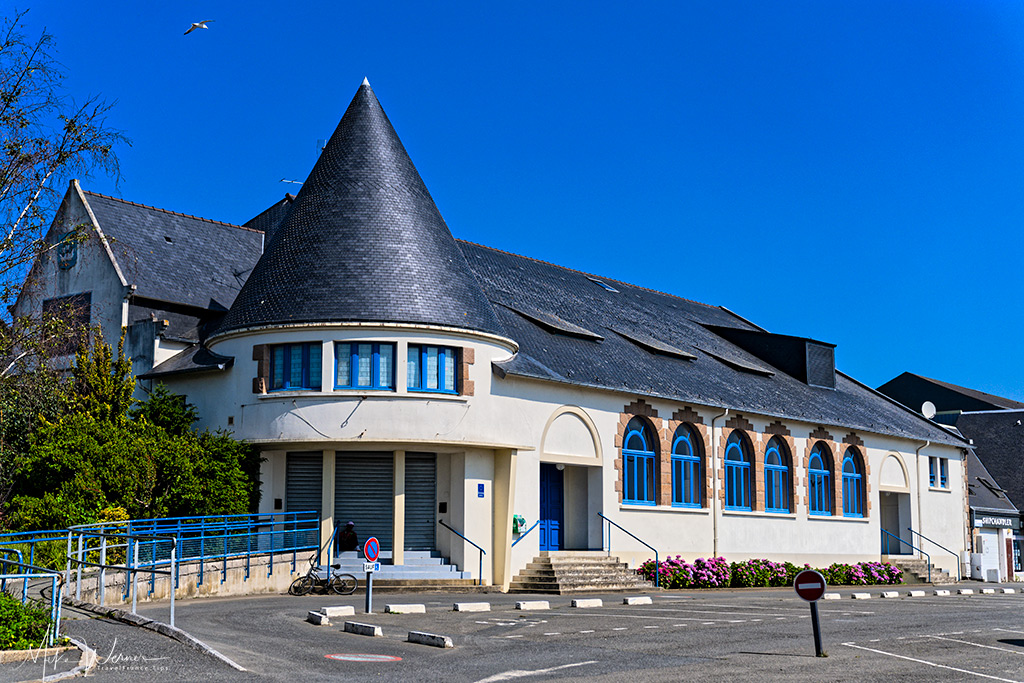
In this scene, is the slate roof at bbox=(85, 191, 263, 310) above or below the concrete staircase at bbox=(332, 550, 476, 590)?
above

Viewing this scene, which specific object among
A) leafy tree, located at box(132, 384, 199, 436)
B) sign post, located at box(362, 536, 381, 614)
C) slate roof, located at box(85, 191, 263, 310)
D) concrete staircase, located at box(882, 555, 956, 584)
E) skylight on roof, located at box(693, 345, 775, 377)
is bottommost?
concrete staircase, located at box(882, 555, 956, 584)

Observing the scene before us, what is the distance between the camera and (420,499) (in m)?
26.1

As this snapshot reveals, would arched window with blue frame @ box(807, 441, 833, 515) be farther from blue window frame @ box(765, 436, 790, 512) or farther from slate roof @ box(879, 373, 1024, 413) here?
slate roof @ box(879, 373, 1024, 413)

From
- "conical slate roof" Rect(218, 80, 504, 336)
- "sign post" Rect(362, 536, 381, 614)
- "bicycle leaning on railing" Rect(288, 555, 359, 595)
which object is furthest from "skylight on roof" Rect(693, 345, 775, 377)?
"sign post" Rect(362, 536, 381, 614)

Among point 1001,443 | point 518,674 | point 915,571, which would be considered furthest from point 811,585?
point 1001,443

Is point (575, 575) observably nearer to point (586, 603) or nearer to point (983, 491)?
point (586, 603)

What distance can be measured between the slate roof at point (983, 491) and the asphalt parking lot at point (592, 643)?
81.5 feet

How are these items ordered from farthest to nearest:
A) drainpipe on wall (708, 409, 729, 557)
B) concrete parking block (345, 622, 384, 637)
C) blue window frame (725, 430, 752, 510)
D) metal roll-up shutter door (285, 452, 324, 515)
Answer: blue window frame (725, 430, 752, 510) → drainpipe on wall (708, 409, 729, 557) → metal roll-up shutter door (285, 452, 324, 515) → concrete parking block (345, 622, 384, 637)

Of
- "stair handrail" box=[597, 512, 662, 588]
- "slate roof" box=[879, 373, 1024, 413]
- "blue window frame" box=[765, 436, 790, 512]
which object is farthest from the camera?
"slate roof" box=[879, 373, 1024, 413]

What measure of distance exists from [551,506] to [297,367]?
7.80 meters

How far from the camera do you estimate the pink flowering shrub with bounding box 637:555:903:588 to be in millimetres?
28641

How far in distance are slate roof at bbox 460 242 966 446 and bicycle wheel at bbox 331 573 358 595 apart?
5.80 metres

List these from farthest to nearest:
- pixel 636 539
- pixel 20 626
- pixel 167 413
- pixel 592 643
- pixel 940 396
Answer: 1. pixel 940 396
2. pixel 636 539
3. pixel 167 413
4. pixel 592 643
5. pixel 20 626

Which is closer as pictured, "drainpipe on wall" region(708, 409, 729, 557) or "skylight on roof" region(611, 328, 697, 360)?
"drainpipe on wall" region(708, 409, 729, 557)
